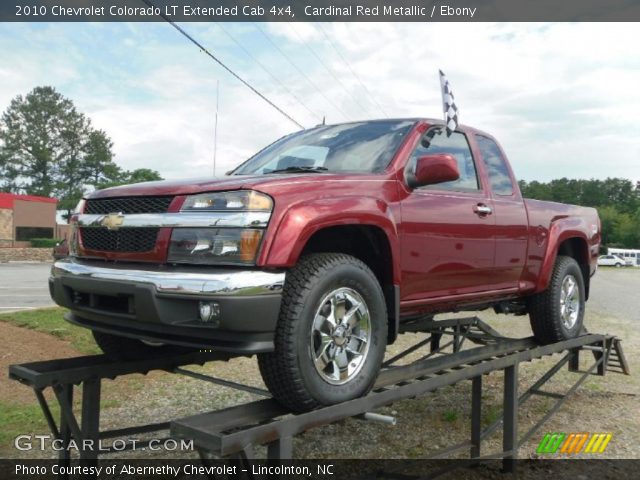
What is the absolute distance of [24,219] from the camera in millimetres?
44156

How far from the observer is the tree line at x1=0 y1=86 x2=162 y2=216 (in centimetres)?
7588

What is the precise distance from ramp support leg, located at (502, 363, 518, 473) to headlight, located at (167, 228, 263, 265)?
281 centimetres

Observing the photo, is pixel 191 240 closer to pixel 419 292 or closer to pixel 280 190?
pixel 280 190

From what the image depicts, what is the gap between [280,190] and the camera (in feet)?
9.12

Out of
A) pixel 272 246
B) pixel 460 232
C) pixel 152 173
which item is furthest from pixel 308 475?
pixel 152 173

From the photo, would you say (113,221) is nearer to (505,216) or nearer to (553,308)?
(505,216)

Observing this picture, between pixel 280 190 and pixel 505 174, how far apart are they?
8.56ft

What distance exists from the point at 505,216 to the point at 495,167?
48 cm

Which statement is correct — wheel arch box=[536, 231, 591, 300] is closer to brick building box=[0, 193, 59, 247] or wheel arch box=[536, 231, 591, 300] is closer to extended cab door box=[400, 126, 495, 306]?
extended cab door box=[400, 126, 495, 306]

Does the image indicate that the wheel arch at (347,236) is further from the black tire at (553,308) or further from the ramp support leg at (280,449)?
the black tire at (553,308)

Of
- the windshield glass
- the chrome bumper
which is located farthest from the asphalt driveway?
the chrome bumper

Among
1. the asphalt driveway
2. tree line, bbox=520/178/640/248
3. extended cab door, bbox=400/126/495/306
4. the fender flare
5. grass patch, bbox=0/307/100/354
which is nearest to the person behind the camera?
extended cab door, bbox=400/126/495/306

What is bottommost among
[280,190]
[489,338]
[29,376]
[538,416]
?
[538,416]

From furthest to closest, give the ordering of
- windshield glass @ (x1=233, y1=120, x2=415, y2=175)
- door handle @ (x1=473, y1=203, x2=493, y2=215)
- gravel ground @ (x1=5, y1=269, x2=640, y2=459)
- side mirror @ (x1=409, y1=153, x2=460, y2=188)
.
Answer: gravel ground @ (x1=5, y1=269, x2=640, y2=459) → door handle @ (x1=473, y1=203, x2=493, y2=215) → windshield glass @ (x1=233, y1=120, x2=415, y2=175) → side mirror @ (x1=409, y1=153, x2=460, y2=188)
